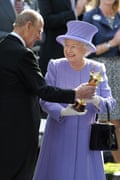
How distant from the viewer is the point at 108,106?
6.07 meters

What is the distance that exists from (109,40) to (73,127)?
2036 millimetres

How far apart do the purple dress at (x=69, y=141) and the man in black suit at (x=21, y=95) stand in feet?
1.49

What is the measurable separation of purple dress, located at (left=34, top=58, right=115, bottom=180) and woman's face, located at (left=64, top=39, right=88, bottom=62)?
144mm

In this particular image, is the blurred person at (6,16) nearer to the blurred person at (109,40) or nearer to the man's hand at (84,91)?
the blurred person at (109,40)

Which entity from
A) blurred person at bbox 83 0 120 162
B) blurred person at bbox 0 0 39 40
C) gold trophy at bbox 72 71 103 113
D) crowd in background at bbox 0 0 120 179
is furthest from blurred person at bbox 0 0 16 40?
gold trophy at bbox 72 71 103 113

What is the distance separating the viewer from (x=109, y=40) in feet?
25.8

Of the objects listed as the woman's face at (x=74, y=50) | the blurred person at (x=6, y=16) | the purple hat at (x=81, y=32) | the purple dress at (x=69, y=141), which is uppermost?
the blurred person at (x=6, y=16)

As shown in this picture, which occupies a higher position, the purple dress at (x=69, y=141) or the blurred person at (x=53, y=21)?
the blurred person at (x=53, y=21)

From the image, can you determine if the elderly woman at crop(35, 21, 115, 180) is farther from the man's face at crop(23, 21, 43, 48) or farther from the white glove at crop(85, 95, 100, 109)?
the man's face at crop(23, 21, 43, 48)

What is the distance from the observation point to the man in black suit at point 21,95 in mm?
5461

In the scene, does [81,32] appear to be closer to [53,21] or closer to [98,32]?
[53,21]

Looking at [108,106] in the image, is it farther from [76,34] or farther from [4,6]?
[4,6]

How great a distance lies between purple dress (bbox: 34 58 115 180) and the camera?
609cm

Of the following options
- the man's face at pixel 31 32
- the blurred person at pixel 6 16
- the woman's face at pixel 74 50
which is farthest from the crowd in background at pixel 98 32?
the man's face at pixel 31 32
